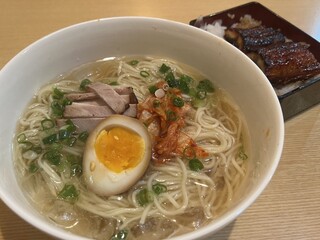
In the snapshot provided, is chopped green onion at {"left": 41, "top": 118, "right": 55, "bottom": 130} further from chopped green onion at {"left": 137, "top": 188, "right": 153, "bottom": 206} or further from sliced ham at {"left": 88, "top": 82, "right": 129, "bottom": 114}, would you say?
chopped green onion at {"left": 137, "top": 188, "right": 153, "bottom": 206}

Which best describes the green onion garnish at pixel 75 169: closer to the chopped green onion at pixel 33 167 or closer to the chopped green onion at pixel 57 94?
the chopped green onion at pixel 33 167

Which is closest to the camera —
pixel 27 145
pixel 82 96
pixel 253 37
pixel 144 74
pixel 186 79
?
pixel 27 145

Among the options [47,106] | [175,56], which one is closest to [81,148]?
[47,106]

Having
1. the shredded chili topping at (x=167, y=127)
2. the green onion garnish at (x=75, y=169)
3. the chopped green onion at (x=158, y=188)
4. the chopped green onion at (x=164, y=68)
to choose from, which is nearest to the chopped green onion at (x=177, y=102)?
the shredded chili topping at (x=167, y=127)

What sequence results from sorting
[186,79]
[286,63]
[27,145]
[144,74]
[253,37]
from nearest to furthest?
[27,145], [186,79], [144,74], [286,63], [253,37]

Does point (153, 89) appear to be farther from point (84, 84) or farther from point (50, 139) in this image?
point (50, 139)

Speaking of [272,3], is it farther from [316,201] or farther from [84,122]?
[84,122]

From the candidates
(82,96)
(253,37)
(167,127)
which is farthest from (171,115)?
A: (253,37)
